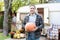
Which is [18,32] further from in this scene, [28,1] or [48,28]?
[28,1]

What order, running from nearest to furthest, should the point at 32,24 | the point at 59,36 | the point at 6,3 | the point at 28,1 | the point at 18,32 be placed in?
1. the point at 32,24
2. the point at 59,36
3. the point at 18,32
4. the point at 6,3
5. the point at 28,1

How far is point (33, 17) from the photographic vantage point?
4.99 metres

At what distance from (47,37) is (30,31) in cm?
393

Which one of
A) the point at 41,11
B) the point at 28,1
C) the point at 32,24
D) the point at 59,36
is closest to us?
the point at 32,24

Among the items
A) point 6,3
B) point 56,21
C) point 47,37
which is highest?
point 6,3

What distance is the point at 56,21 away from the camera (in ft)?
29.2

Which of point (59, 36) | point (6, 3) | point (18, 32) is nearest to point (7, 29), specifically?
point (6, 3)

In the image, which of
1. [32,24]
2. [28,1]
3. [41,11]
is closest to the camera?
[32,24]

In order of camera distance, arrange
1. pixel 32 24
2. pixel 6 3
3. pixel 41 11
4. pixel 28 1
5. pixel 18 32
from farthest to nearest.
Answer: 1. pixel 28 1
2. pixel 6 3
3. pixel 18 32
4. pixel 41 11
5. pixel 32 24

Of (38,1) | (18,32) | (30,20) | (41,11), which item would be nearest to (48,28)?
(41,11)

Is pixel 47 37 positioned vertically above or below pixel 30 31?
below

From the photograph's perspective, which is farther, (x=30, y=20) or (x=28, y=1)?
(x=28, y=1)

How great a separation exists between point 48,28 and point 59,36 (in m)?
0.59

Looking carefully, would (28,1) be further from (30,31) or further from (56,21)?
(30,31)
